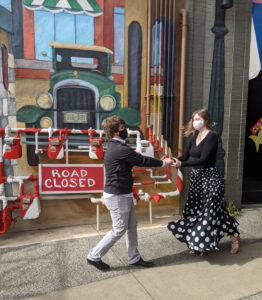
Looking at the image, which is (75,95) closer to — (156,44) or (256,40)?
(156,44)

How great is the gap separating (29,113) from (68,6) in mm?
1755

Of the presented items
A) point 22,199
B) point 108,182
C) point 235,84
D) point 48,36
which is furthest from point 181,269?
point 48,36

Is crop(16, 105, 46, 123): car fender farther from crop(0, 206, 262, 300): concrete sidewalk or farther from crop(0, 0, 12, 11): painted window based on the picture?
crop(0, 206, 262, 300): concrete sidewalk

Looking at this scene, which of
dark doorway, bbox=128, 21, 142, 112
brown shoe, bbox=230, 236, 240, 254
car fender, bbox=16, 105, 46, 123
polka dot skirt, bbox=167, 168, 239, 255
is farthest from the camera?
dark doorway, bbox=128, 21, 142, 112

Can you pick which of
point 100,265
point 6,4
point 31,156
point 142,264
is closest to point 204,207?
point 142,264

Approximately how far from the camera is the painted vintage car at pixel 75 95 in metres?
4.36

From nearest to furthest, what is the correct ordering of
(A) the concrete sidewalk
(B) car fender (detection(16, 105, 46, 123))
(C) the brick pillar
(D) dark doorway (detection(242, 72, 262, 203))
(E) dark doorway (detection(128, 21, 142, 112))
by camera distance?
(A) the concrete sidewalk → (C) the brick pillar → (B) car fender (detection(16, 105, 46, 123)) → (E) dark doorway (detection(128, 21, 142, 112)) → (D) dark doorway (detection(242, 72, 262, 203))

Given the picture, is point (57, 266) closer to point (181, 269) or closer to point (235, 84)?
point (181, 269)

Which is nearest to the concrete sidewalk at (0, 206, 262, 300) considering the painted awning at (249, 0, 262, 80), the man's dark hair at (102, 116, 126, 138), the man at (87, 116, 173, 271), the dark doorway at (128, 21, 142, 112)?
the man at (87, 116, 173, 271)

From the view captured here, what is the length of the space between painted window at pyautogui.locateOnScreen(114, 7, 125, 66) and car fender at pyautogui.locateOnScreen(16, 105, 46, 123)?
4.82 feet

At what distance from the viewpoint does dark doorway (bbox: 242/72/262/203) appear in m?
5.61

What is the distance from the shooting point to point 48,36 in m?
4.27

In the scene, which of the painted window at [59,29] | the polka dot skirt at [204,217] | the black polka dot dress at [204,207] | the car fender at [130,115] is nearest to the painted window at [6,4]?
the painted window at [59,29]

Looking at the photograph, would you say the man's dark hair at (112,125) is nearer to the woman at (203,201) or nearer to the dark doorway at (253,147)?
the woman at (203,201)
